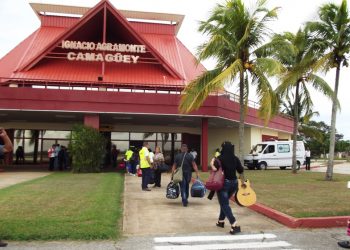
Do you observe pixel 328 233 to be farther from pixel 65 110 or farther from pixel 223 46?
pixel 65 110

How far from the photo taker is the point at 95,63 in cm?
2925

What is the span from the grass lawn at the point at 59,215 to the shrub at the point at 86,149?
8946mm

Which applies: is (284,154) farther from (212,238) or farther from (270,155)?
(212,238)

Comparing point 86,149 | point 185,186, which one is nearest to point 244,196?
point 185,186

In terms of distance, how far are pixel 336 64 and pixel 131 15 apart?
22216 mm

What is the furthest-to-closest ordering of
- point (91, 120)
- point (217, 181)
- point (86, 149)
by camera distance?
point (91, 120)
point (86, 149)
point (217, 181)

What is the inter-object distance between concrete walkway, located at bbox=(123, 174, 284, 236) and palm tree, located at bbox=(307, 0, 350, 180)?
30.9ft

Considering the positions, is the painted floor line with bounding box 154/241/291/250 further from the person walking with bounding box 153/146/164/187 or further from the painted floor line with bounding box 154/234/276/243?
the person walking with bounding box 153/146/164/187

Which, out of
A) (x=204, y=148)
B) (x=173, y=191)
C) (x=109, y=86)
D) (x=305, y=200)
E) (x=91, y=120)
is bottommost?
(x=305, y=200)

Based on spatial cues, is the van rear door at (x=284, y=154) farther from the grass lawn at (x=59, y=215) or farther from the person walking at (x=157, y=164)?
the grass lawn at (x=59, y=215)

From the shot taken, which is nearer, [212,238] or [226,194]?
[212,238]

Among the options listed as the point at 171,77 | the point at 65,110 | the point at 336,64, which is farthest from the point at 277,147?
the point at 65,110

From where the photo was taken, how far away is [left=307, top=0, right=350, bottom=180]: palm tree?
18.2 m

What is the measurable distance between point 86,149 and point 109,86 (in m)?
5.06
